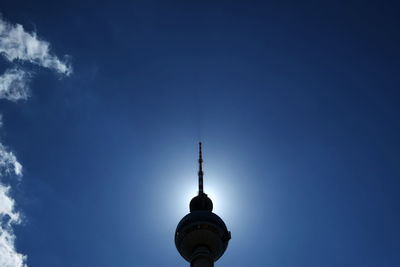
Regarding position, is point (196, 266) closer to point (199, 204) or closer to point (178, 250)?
point (178, 250)

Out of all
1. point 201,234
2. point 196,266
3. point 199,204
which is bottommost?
point 196,266

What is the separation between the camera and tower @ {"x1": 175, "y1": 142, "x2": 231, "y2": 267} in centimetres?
6406

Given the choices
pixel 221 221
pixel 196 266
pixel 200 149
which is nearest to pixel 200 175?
pixel 200 149

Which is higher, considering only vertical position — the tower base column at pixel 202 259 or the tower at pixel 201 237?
the tower at pixel 201 237

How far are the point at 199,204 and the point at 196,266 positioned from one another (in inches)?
513

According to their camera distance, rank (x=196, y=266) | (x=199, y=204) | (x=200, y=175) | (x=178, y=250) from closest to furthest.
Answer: (x=196, y=266)
(x=178, y=250)
(x=199, y=204)
(x=200, y=175)

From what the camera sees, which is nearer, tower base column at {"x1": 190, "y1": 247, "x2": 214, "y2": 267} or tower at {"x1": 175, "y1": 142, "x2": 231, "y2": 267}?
tower base column at {"x1": 190, "y1": 247, "x2": 214, "y2": 267}

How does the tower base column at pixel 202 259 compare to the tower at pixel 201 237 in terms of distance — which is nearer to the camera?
the tower base column at pixel 202 259

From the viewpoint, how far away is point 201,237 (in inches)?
2549

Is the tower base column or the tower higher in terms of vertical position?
the tower

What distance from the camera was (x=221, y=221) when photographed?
6775 centimetres

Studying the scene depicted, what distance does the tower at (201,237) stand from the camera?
64.1 metres

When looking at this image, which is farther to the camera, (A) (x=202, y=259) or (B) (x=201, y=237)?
(B) (x=201, y=237)

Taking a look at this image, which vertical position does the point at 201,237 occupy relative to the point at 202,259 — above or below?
above
